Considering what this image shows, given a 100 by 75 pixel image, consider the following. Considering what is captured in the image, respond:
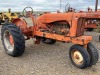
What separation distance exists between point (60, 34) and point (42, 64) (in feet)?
3.47

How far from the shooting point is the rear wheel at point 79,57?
17.9 feet

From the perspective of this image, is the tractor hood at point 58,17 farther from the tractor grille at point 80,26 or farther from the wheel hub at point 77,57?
the wheel hub at point 77,57

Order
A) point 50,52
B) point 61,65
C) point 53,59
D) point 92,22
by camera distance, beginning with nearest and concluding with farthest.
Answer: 1. point 61,65
2. point 53,59
3. point 50,52
4. point 92,22

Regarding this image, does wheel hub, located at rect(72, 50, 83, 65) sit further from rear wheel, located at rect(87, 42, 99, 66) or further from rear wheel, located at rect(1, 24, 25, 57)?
rear wheel, located at rect(1, 24, 25, 57)

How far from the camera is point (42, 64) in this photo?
603 cm

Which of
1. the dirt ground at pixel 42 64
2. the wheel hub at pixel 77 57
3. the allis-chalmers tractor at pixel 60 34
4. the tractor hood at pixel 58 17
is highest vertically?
the tractor hood at pixel 58 17

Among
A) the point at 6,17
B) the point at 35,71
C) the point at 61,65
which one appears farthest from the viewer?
the point at 6,17

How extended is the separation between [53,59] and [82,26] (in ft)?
4.24

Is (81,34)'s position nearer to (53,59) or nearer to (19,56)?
(53,59)

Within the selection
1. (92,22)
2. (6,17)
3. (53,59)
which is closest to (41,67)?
(53,59)

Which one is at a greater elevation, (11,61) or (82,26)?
(82,26)

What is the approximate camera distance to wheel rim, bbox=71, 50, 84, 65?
564 centimetres

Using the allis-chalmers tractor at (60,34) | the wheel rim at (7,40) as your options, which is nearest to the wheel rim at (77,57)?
the allis-chalmers tractor at (60,34)

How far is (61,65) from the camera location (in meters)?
5.93
